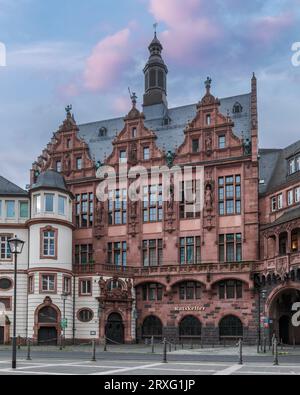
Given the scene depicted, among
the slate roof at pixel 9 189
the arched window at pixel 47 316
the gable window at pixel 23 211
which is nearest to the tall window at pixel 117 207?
the gable window at pixel 23 211

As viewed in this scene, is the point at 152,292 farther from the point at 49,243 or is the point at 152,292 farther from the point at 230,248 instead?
the point at 49,243

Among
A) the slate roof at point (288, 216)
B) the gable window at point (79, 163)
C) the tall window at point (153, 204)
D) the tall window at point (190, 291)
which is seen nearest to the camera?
the slate roof at point (288, 216)

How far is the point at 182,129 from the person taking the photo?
2886 inches

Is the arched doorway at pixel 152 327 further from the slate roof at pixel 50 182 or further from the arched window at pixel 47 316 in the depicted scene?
the slate roof at pixel 50 182

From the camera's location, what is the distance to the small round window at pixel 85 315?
209ft

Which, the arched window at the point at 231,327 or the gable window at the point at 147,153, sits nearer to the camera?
the arched window at the point at 231,327

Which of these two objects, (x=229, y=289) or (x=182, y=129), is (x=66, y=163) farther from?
(x=229, y=289)

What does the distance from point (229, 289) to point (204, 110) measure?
18.6 meters

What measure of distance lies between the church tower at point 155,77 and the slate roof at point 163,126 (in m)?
2.03

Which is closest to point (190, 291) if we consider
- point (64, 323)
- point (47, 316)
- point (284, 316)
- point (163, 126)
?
point (284, 316)

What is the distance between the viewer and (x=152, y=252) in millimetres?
70062

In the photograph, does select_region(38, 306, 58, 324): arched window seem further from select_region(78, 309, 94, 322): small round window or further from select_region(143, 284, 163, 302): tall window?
select_region(143, 284, 163, 302): tall window

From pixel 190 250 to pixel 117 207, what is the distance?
9.55 meters
